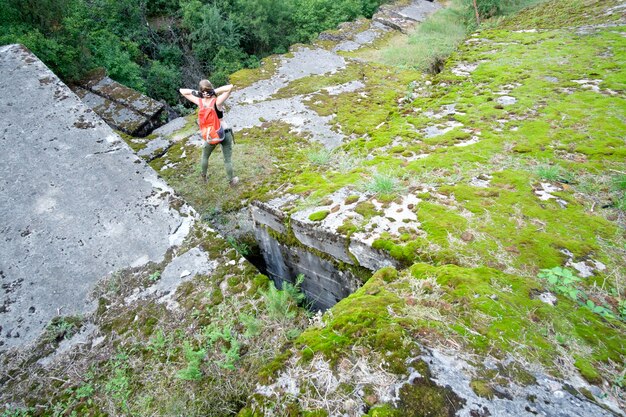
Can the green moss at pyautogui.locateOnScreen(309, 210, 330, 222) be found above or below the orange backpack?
below

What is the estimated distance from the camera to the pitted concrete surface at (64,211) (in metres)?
2.98

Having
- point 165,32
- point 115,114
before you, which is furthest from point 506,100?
point 165,32

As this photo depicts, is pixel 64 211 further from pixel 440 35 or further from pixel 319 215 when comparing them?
pixel 440 35

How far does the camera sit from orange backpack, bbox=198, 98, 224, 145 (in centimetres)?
416

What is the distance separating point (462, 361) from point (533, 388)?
1.00ft

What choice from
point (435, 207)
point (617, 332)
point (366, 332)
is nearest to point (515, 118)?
point (435, 207)

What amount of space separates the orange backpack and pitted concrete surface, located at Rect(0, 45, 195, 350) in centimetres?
85

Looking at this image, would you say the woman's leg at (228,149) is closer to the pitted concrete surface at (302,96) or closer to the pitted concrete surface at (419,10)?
the pitted concrete surface at (302,96)

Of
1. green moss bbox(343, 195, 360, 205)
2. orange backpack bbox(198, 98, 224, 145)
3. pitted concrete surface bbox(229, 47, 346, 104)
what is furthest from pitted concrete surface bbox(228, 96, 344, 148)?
green moss bbox(343, 195, 360, 205)

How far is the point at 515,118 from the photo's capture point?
12.7 feet

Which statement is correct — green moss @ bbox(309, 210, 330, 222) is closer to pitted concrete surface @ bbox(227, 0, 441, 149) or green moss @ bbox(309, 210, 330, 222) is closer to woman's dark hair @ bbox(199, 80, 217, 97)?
woman's dark hair @ bbox(199, 80, 217, 97)

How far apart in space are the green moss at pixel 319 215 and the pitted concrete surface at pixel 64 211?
126 centimetres

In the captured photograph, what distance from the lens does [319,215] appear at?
3.08 meters

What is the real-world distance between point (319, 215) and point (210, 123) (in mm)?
2093
